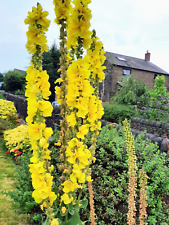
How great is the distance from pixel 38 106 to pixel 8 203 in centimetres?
299

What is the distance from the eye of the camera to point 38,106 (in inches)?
38.7

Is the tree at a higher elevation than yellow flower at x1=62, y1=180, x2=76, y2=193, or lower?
higher

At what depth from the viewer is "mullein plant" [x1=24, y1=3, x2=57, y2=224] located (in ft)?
3.26

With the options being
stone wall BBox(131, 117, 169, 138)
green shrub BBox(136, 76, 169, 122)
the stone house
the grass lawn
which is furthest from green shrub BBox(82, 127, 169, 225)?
the stone house

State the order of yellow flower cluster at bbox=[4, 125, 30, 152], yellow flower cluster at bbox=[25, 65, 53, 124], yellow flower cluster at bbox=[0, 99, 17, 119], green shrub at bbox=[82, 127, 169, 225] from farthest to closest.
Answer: yellow flower cluster at bbox=[0, 99, 17, 119] < yellow flower cluster at bbox=[4, 125, 30, 152] < green shrub at bbox=[82, 127, 169, 225] < yellow flower cluster at bbox=[25, 65, 53, 124]

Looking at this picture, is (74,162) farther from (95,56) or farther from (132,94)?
(132,94)

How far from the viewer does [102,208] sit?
8.26 ft

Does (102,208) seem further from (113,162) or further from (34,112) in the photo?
(34,112)

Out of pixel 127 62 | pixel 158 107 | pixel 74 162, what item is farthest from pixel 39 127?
pixel 127 62

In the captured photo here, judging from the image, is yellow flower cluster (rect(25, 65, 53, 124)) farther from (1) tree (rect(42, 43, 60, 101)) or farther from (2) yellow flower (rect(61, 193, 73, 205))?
(1) tree (rect(42, 43, 60, 101))

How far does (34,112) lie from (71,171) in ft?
1.37

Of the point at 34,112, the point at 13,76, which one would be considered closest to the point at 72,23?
the point at 34,112

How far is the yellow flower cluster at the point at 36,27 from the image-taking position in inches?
40.1

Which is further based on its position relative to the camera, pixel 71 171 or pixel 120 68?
pixel 120 68
